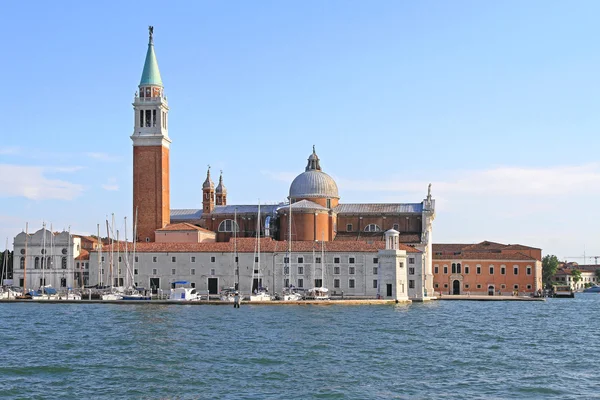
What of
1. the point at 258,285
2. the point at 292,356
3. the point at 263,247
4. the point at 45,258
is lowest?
the point at 292,356

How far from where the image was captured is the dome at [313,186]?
221 ft

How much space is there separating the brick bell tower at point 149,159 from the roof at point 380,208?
43.7 ft

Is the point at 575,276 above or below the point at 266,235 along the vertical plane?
below

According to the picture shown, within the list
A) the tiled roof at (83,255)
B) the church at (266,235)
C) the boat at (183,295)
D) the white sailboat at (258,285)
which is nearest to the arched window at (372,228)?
the church at (266,235)

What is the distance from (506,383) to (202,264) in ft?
127

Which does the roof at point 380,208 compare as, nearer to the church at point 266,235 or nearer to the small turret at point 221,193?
the church at point 266,235

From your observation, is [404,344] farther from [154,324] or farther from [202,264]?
[202,264]

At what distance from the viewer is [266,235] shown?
6394 cm

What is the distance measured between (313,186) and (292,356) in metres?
42.4

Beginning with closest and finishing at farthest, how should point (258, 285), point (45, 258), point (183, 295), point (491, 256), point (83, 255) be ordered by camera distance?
point (183, 295)
point (258, 285)
point (45, 258)
point (83, 255)
point (491, 256)

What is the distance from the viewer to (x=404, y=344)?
28953 mm

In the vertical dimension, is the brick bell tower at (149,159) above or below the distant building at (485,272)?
above

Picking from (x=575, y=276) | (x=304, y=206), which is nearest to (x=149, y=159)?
(x=304, y=206)

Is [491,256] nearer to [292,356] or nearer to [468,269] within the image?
[468,269]
